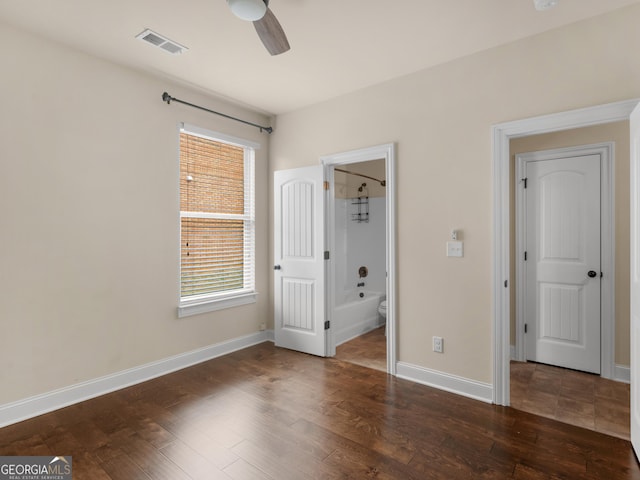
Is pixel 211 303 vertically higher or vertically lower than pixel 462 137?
lower

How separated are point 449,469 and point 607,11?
3.01 metres

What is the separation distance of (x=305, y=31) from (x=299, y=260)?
7.39ft

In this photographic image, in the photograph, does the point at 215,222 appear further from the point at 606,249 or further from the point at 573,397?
the point at 606,249

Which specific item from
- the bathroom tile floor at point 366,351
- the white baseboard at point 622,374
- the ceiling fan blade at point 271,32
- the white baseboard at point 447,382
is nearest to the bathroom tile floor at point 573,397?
the white baseboard at point 622,374

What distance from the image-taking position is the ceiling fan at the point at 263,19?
5.95 feet

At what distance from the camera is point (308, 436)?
89.7 inches

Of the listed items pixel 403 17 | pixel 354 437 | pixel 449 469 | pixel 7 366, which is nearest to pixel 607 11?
pixel 403 17

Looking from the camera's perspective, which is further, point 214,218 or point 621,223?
point 214,218

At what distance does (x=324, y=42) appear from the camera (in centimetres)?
266

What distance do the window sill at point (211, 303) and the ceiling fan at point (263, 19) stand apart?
2.48 metres

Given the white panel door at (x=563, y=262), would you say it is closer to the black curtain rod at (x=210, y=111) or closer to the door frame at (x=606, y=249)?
the door frame at (x=606, y=249)

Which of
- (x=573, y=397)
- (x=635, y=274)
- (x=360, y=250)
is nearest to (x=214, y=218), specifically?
(x=360, y=250)

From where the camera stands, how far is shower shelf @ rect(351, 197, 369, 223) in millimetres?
5320

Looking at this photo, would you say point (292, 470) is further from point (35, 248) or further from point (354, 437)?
point (35, 248)
